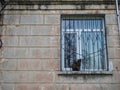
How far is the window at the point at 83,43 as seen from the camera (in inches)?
373

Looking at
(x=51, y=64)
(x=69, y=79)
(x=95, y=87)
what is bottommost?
(x=95, y=87)

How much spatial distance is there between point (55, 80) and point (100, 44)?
191 cm

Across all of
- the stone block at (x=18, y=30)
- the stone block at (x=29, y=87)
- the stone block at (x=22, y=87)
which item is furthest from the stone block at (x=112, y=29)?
the stone block at (x=22, y=87)

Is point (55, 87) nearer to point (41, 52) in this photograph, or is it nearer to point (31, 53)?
point (41, 52)

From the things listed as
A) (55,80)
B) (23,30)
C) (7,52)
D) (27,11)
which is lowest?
(55,80)

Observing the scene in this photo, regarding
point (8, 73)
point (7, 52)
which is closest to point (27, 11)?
point (7, 52)

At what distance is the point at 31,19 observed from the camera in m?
9.82

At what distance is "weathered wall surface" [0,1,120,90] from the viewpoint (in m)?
9.08

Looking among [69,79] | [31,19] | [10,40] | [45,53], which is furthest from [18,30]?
[69,79]

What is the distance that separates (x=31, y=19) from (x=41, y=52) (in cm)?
120

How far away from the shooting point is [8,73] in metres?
9.24

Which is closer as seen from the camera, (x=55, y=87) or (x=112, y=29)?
(x=55, y=87)

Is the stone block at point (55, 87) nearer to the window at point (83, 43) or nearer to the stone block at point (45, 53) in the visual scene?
the window at point (83, 43)

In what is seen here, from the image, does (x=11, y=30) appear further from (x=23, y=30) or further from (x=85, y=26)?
(x=85, y=26)
